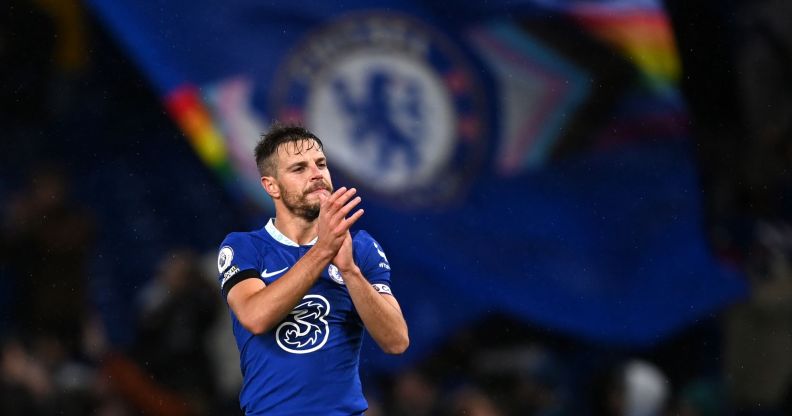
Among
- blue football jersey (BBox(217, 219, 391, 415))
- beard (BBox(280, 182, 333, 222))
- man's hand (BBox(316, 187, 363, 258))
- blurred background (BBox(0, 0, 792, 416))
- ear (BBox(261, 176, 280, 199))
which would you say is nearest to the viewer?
man's hand (BBox(316, 187, 363, 258))

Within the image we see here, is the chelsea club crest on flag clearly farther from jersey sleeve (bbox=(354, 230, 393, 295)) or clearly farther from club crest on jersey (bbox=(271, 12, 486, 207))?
jersey sleeve (bbox=(354, 230, 393, 295))

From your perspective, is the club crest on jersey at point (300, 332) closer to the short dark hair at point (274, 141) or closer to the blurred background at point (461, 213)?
the short dark hair at point (274, 141)

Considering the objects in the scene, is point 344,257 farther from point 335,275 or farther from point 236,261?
point 236,261

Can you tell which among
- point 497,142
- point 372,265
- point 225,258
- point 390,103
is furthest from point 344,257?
point 497,142

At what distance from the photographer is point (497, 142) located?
36.0 feet

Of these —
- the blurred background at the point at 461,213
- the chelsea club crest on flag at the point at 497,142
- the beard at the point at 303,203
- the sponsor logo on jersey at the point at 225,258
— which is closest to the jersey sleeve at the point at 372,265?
the beard at the point at 303,203

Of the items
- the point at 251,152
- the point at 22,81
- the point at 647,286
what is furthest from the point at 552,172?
the point at 22,81

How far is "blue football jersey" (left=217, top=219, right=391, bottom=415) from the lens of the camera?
19.2 feet

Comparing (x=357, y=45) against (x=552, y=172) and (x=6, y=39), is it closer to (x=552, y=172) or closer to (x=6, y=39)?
(x=552, y=172)

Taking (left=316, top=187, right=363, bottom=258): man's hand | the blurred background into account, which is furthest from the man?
the blurred background

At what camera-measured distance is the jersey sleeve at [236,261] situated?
19.3 feet

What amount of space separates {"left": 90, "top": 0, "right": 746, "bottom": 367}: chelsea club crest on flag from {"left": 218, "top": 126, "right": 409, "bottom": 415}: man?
4479 millimetres

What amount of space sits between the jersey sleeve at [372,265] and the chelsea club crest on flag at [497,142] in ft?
14.5

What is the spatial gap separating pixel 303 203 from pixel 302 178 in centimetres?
11
